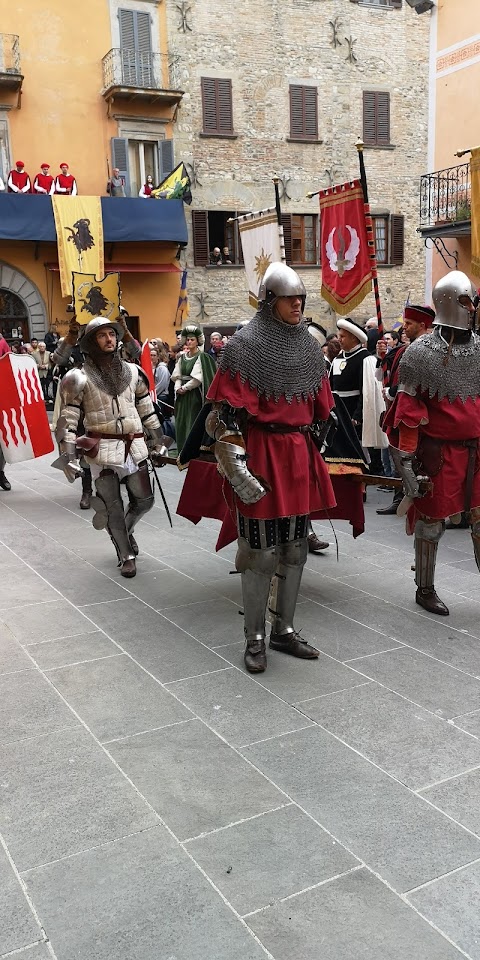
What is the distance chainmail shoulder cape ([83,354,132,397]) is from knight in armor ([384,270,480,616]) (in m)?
1.78

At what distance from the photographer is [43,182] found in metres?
17.4

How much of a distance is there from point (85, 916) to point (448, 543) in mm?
4215

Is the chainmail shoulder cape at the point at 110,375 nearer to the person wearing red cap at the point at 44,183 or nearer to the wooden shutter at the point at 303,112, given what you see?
the person wearing red cap at the point at 44,183

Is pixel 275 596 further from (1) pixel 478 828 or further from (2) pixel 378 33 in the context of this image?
(2) pixel 378 33

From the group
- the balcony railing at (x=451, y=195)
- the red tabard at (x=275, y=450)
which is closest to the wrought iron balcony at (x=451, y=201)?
the balcony railing at (x=451, y=195)

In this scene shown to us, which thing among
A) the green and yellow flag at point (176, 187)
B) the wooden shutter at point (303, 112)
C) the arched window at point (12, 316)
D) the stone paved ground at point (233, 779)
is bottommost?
the stone paved ground at point (233, 779)

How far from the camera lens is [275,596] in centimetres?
387

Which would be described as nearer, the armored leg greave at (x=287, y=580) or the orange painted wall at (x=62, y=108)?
the armored leg greave at (x=287, y=580)

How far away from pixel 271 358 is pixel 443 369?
1.01 meters

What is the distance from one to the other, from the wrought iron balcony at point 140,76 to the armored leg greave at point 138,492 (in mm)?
15670

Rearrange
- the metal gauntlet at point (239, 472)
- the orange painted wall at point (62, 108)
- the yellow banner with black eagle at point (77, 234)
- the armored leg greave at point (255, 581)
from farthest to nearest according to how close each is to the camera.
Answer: the orange painted wall at point (62, 108), the yellow banner with black eagle at point (77, 234), the armored leg greave at point (255, 581), the metal gauntlet at point (239, 472)

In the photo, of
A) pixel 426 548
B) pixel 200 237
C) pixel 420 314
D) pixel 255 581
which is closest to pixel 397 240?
pixel 200 237

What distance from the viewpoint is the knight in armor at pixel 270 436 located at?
3.44 m

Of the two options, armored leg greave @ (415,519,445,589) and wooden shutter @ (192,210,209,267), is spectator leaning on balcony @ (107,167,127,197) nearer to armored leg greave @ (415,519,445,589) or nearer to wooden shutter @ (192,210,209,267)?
wooden shutter @ (192,210,209,267)
